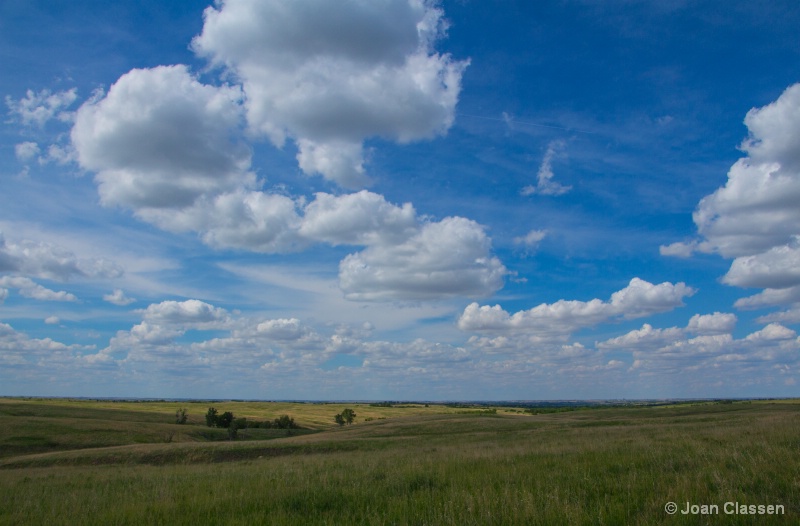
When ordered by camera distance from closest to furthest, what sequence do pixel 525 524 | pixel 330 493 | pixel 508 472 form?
pixel 525 524, pixel 330 493, pixel 508 472

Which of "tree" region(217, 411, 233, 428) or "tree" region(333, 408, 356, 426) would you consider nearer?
"tree" region(217, 411, 233, 428)

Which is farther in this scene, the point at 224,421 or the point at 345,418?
the point at 345,418

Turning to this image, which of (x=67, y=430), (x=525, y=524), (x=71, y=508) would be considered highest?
(x=525, y=524)

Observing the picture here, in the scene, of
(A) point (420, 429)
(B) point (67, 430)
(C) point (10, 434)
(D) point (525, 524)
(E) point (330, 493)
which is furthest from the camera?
(B) point (67, 430)

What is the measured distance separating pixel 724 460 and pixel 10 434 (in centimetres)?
6961

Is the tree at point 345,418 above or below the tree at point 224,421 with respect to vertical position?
below

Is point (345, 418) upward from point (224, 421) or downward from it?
downward

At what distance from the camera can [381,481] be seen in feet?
31.6

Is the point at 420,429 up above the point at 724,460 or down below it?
below

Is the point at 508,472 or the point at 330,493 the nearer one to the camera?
the point at 330,493

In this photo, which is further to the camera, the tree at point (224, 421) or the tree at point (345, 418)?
the tree at point (345, 418)

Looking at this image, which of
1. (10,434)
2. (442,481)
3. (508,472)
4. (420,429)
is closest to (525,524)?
(442,481)

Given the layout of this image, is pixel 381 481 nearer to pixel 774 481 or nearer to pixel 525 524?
pixel 525 524

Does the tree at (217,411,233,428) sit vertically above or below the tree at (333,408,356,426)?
above
